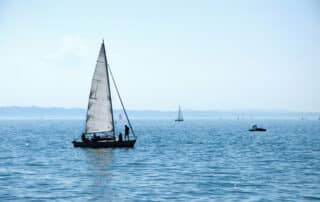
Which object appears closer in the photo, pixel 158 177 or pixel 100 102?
pixel 158 177

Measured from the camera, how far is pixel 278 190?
37000 mm

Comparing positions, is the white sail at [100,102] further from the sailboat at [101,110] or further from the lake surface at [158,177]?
the lake surface at [158,177]

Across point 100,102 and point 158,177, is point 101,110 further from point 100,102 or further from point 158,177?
point 158,177

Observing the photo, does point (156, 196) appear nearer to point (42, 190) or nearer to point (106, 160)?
point (42, 190)

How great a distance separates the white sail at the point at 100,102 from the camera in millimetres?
69875

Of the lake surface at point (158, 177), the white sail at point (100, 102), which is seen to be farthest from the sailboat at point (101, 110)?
the lake surface at point (158, 177)

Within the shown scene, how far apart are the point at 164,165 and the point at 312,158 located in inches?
797

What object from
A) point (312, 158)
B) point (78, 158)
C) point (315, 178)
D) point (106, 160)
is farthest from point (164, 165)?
point (312, 158)

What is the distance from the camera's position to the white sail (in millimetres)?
69875

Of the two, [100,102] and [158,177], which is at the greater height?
[100,102]

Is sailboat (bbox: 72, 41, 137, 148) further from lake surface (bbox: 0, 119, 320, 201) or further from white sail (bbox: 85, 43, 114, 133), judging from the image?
lake surface (bbox: 0, 119, 320, 201)

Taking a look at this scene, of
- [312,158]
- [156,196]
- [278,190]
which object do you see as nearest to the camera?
[156,196]

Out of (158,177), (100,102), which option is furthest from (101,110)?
(158,177)

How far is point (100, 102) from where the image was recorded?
70.6 m
